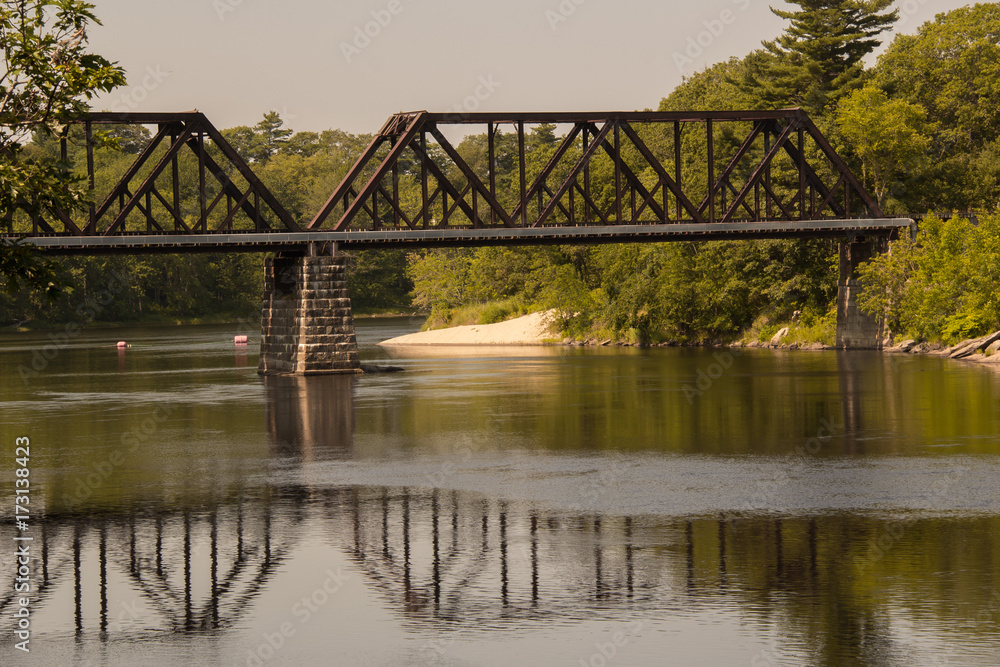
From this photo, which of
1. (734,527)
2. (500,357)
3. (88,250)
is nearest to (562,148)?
(500,357)

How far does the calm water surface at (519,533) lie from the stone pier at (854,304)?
29819 mm

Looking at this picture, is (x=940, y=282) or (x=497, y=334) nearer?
(x=940, y=282)

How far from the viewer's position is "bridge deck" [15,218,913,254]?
56219 mm

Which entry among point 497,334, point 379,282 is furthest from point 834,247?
point 379,282

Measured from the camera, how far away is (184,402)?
46.3 meters

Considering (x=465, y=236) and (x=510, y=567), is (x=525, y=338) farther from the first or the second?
(x=510, y=567)

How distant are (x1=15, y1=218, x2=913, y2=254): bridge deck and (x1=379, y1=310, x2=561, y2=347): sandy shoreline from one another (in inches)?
1060

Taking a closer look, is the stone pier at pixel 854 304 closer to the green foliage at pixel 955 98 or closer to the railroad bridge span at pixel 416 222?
the railroad bridge span at pixel 416 222

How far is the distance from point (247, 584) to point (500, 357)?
191 ft

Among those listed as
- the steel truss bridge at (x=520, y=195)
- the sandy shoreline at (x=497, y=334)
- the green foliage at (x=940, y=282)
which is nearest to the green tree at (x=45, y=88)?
the steel truss bridge at (x=520, y=195)

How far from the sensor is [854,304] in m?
72.7

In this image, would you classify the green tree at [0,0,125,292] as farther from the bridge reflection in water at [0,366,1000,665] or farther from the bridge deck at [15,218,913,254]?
the bridge deck at [15,218,913,254]

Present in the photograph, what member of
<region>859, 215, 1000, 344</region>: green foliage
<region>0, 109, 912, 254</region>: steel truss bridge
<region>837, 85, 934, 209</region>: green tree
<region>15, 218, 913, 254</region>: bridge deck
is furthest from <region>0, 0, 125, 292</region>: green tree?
<region>837, 85, 934, 209</region>: green tree

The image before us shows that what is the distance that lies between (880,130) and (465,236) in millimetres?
29108
